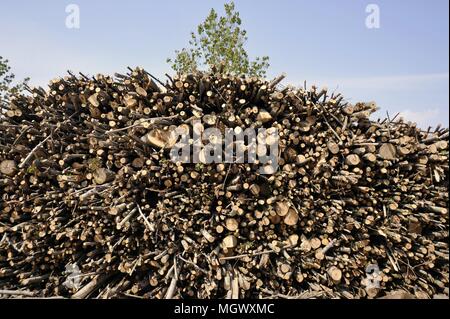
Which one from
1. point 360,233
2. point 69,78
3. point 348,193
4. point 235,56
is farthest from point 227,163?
point 235,56

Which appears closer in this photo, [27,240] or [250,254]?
[250,254]

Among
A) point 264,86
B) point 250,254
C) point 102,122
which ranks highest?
point 264,86

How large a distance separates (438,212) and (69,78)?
4.90 meters

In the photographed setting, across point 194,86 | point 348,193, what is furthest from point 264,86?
point 348,193

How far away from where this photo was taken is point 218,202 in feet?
12.3

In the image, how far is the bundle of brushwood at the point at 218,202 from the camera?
374 cm

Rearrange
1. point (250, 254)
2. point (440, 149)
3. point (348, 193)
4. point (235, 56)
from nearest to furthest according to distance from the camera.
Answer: point (250, 254), point (348, 193), point (440, 149), point (235, 56)

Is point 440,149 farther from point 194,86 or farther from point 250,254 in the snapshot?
point 194,86

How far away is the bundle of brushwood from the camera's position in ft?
12.3

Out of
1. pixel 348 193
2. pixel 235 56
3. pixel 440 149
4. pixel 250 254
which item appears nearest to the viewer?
pixel 250 254

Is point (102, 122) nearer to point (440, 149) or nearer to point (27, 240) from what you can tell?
point (27, 240)

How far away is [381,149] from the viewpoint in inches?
159

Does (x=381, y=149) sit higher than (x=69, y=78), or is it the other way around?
(x=69, y=78)

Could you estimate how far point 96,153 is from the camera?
4.00m
